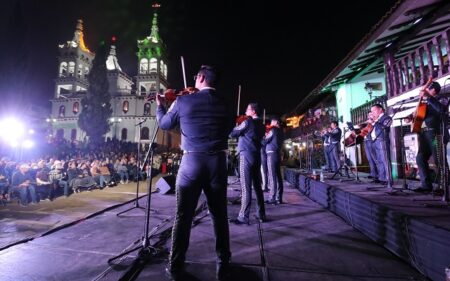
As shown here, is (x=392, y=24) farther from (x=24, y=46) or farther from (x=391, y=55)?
(x=24, y=46)

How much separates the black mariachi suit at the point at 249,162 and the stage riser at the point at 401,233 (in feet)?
5.23

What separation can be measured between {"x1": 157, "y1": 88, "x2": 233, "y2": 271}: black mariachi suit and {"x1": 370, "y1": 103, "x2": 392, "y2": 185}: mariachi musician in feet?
14.3

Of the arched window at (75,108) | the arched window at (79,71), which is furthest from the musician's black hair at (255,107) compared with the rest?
→ the arched window at (79,71)

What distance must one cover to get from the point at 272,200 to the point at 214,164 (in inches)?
169

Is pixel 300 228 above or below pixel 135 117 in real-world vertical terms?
below

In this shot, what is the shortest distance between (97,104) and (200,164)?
45.1 meters

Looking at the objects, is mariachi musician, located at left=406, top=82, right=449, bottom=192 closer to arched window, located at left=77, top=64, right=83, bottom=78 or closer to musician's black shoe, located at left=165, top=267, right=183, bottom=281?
musician's black shoe, located at left=165, top=267, right=183, bottom=281

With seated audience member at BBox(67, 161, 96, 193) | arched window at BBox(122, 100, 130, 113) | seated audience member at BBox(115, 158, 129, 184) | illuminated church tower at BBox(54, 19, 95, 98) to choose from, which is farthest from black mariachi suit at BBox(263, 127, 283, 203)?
illuminated church tower at BBox(54, 19, 95, 98)

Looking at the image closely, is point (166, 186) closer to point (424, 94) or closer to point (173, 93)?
point (173, 93)

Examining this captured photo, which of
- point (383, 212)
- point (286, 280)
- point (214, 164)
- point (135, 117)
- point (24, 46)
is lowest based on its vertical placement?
point (286, 280)

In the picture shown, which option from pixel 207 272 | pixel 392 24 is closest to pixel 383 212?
pixel 207 272

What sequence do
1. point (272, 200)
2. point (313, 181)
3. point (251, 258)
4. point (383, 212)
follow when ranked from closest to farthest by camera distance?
point (251, 258) → point (383, 212) → point (272, 200) → point (313, 181)

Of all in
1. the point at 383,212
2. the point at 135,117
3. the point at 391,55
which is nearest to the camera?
the point at 383,212

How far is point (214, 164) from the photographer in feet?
8.66
